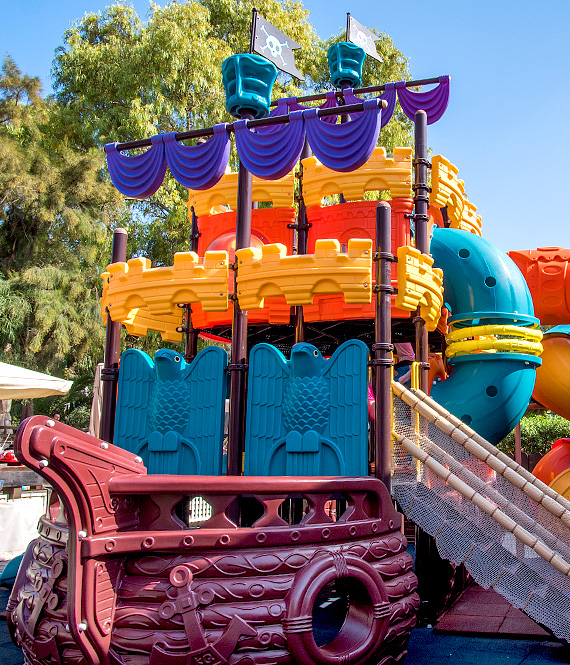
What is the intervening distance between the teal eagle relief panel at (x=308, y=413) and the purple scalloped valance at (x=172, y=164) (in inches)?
80.8

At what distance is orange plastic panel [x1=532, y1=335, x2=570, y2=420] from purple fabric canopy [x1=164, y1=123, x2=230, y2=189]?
17.7ft

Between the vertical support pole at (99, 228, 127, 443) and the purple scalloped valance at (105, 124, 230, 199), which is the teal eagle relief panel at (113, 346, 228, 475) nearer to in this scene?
the vertical support pole at (99, 228, 127, 443)

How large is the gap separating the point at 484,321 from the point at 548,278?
93.4 inches

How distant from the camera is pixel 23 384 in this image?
834cm

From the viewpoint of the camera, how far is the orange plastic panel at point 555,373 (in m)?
9.34

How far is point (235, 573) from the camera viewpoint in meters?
4.11

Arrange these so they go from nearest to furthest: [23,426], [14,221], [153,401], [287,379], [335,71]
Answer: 1. [23,426]
2. [287,379]
3. [153,401]
4. [335,71]
5. [14,221]

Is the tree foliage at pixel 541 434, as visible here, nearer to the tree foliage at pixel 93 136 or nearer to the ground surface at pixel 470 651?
the tree foliage at pixel 93 136

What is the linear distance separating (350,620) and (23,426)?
2.53m

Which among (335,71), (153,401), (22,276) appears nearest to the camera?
(153,401)

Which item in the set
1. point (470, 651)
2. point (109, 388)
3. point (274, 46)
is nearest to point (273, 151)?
point (109, 388)

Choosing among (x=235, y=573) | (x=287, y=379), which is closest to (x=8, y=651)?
(x=235, y=573)

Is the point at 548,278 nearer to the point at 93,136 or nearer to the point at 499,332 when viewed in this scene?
the point at 499,332

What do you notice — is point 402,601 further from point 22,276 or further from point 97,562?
point 22,276
